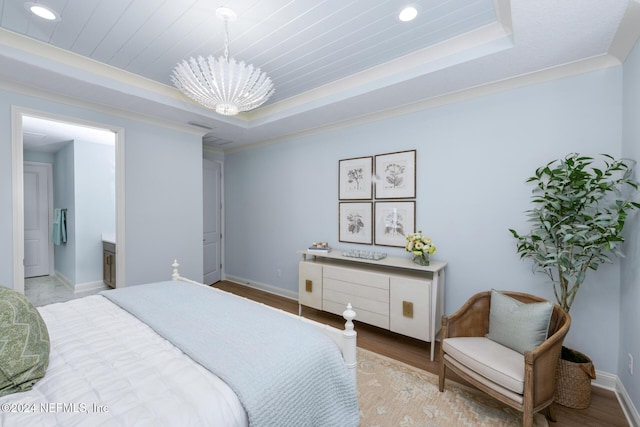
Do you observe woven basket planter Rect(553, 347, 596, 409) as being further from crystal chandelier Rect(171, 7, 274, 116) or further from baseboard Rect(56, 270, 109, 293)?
baseboard Rect(56, 270, 109, 293)

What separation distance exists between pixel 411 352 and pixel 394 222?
1.34m

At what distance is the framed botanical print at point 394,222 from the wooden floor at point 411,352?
101 centimetres

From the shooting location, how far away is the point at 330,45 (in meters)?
2.29

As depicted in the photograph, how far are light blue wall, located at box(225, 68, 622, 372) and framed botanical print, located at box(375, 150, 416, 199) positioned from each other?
8 cm

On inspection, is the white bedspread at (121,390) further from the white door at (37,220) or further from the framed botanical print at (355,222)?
the white door at (37,220)

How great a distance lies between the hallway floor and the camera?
4.13 meters

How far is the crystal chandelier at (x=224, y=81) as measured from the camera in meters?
1.84

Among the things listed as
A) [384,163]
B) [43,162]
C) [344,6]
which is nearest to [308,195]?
[384,163]

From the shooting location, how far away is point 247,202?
16.2ft

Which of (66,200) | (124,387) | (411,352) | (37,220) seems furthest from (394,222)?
(37,220)

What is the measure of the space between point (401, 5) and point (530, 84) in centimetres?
143

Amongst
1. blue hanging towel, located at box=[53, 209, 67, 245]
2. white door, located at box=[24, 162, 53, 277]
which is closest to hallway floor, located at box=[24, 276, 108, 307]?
white door, located at box=[24, 162, 53, 277]

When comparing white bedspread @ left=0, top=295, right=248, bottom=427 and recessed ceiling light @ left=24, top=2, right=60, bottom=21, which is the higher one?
recessed ceiling light @ left=24, top=2, right=60, bottom=21

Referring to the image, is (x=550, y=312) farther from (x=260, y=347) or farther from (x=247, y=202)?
(x=247, y=202)
